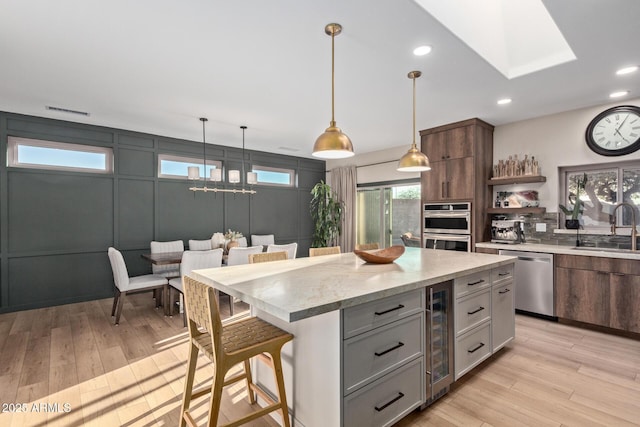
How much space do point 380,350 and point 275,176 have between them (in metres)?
5.53

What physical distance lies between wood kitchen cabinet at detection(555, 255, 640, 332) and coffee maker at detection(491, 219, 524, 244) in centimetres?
71

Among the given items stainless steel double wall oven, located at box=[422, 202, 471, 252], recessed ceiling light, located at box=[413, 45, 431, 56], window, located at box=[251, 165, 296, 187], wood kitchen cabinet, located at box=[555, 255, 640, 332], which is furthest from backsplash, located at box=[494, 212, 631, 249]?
window, located at box=[251, 165, 296, 187]

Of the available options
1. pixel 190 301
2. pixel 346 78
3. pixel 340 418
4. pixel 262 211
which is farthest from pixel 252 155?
pixel 340 418

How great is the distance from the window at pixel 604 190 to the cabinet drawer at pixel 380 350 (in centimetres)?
351

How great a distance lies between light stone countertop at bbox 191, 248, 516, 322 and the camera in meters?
1.46

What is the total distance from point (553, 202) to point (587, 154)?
0.68 m

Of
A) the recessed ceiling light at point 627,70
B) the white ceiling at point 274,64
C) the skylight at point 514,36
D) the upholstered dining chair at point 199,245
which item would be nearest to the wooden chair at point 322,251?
the white ceiling at point 274,64

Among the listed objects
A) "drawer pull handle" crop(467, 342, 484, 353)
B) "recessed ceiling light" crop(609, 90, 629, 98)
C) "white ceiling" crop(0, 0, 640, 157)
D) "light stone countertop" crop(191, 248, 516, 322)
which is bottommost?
"drawer pull handle" crop(467, 342, 484, 353)

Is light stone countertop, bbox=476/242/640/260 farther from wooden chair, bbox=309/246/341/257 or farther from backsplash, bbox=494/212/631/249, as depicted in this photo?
wooden chair, bbox=309/246/341/257

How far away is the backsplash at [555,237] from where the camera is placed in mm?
3809

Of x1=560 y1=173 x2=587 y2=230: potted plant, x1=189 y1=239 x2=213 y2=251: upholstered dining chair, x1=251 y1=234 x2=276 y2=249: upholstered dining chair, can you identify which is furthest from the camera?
x1=251 y1=234 x2=276 y2=249: upholstered dining chair

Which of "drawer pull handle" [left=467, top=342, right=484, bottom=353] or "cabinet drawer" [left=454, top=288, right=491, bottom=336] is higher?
"cabinet drawer" [left=454, top=288, right=491, bottom=336]

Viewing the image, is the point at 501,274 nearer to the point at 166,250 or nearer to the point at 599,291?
the point at 599,291

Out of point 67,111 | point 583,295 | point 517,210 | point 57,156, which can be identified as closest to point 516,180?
point 517,210
